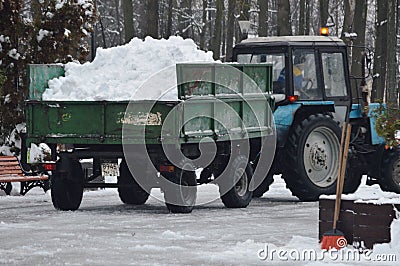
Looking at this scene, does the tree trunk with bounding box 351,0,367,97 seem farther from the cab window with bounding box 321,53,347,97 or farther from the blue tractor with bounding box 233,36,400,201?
the cab window with bounding box 321,53,347,97

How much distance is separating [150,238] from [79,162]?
13.6 ft

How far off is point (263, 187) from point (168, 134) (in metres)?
4.74

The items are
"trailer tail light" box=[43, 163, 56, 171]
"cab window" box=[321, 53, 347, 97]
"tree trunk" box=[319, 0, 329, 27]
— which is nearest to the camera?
"trailer tail light" box=[43, 163, 56, 171]

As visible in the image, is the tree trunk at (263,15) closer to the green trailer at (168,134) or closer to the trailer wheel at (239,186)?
the green trailer at (168,134)

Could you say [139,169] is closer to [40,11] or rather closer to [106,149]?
[106,149]

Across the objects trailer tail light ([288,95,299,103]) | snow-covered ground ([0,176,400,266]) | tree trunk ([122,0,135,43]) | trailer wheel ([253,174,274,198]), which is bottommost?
trailer wheel ([253,174,274,198])

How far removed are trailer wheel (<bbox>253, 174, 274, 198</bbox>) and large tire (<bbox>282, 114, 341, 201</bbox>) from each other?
0.65 metres

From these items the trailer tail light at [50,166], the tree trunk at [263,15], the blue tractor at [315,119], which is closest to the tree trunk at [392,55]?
the tree trunk at [263,15]

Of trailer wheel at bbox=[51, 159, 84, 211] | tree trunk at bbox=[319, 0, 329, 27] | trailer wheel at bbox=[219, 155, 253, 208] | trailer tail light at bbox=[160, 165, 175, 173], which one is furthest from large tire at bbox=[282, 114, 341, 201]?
tree trunk at bbox=[319, 0, 329, 27]

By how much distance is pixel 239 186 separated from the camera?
17234mm

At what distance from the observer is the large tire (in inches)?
734

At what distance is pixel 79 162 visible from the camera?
660 inches

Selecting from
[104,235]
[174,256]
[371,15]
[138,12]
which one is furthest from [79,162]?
[371,15]

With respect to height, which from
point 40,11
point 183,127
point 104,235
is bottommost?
point 104,235
